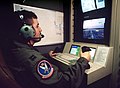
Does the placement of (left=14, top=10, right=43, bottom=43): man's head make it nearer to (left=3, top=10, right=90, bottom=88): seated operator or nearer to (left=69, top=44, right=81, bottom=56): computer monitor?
(left=3, top=10, right=90, bottom=88): seated operator

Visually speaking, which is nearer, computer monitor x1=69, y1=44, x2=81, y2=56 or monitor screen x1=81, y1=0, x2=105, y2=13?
monitor screen x1=81, y1=0, x2=105, y2=13

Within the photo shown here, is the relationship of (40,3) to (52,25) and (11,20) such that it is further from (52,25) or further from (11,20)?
(11,20)

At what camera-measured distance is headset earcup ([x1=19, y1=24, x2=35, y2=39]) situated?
974 mm

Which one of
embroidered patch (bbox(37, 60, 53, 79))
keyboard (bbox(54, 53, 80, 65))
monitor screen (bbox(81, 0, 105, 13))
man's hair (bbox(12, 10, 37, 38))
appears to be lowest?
keyboard (bbox(54, 53, 80, 65))

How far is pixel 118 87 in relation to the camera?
1.42 metres

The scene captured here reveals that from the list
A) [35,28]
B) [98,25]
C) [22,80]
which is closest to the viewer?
[22,80]

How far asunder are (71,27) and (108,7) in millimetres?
734

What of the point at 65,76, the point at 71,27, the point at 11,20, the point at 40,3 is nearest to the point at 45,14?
the point at 40,3

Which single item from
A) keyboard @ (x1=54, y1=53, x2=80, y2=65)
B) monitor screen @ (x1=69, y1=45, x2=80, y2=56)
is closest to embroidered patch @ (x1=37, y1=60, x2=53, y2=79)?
keyboard @ (x1=54, y1=53, x2=80, y2=65)

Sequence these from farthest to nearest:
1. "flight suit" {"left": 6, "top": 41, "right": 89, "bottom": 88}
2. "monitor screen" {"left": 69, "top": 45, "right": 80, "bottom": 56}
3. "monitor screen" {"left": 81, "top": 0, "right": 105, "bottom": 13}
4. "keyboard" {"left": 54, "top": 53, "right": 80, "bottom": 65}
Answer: "monitor screen" {"left": 69, "top": 45, "right": 80, "bottom": 56} → "monitor screen" {"left": 81, "top": 0, "right": 105, "bottom": 13} → "keyboard" {"left": 54, "top": 53, "right": 80, "bottom": 65} → "flight suit" {"left": 6, "top": 41, "right": 89, "bottom": 88}

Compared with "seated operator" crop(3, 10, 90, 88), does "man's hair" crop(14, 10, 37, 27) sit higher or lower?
higher

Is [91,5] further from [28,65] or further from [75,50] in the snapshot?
[28,65]

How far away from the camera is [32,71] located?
2.96 ft

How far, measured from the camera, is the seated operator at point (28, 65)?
924mm
